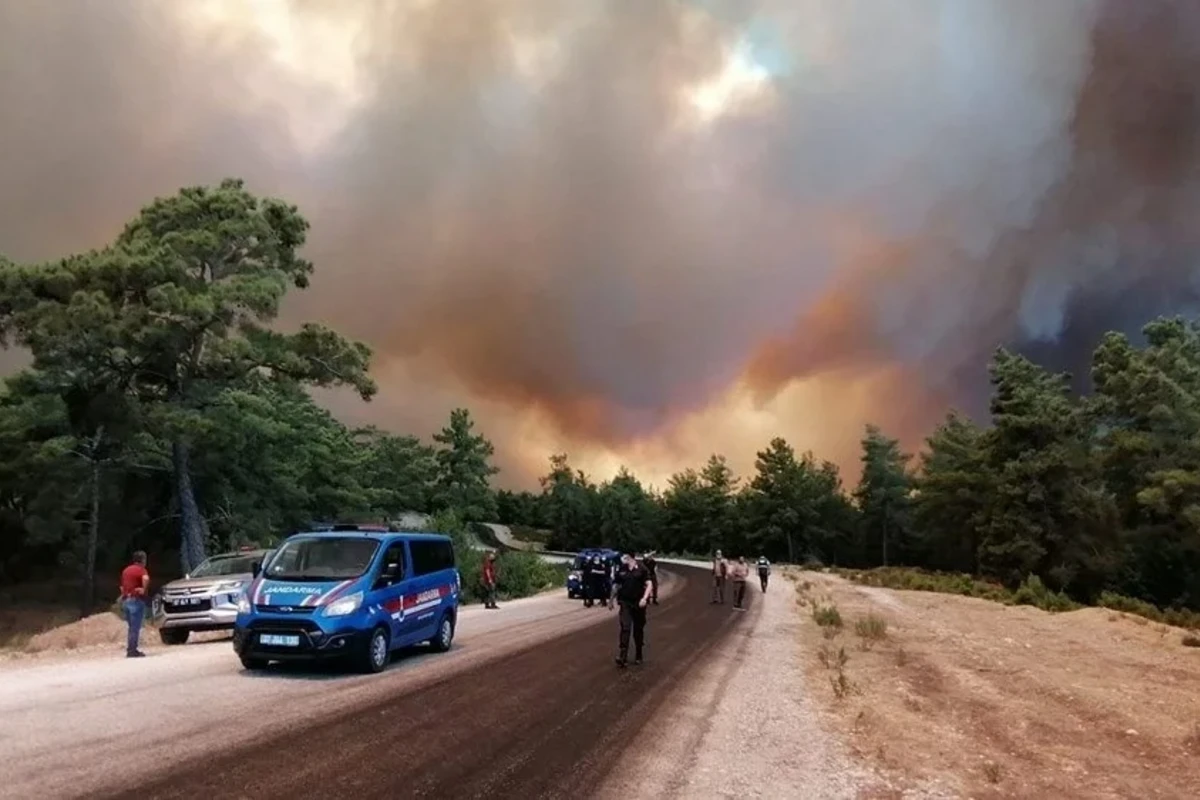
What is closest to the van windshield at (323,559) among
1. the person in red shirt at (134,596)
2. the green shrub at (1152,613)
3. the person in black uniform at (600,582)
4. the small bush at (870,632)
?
the person in red shirt at (134,596)

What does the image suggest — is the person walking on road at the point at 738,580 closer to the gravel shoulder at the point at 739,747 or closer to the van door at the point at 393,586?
the gravel shoulder at the point at 739,747

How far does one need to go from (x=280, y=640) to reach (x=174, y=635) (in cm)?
784

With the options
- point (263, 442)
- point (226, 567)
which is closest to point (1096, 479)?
point (263, 442)

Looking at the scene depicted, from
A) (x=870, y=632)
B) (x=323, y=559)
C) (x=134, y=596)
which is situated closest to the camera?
(x=323, y=559)

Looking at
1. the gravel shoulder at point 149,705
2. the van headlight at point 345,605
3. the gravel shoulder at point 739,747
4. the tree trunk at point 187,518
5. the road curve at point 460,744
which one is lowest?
the gravel shoulder at point 739,747

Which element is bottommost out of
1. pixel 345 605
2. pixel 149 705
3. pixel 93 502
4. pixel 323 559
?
pixel 149 705

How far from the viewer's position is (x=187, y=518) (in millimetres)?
32844

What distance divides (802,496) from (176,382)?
118m

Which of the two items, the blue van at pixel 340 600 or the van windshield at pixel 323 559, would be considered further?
the van windshield at pixel 323 559

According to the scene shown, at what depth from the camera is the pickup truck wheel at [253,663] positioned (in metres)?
13.7

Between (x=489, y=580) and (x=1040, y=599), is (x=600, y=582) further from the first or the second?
(x=1040, y=599)

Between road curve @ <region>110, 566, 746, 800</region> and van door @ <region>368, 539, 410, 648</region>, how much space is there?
1.35m

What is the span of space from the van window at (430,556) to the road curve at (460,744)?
2.06 meters

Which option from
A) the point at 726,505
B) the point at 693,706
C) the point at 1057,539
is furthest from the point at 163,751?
the point at 726,505
